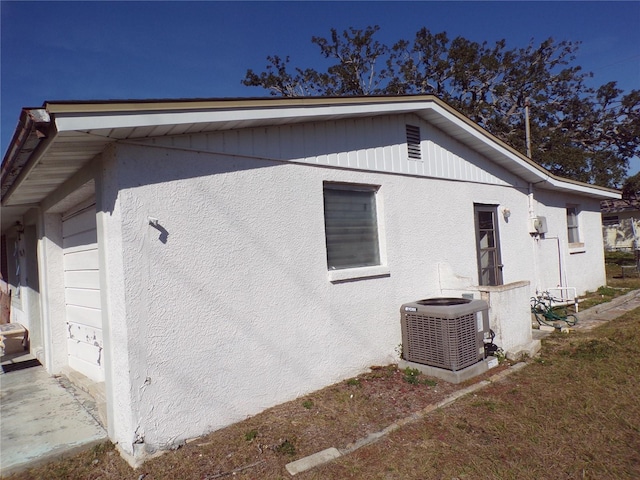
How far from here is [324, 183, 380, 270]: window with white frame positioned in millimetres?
5324

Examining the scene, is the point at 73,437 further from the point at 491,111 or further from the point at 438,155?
the point at 491,111

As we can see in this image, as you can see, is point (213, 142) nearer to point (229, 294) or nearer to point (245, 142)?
point (245, 142)

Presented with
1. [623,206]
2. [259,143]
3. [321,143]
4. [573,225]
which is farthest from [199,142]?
[623,206]

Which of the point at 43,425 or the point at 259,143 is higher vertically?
the point at 259,143

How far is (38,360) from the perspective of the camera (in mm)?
7156

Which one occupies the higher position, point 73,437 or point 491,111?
point 491,111

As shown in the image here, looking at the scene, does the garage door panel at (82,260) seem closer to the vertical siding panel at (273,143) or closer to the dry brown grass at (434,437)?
the dry brown grass at (434,437)

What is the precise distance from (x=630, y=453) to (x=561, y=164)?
74.5 ft

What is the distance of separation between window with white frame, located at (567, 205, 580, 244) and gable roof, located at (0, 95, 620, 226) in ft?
26.2

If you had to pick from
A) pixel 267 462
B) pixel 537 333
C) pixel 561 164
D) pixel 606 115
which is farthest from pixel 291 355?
pixel 606 115

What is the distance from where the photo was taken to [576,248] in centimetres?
1137

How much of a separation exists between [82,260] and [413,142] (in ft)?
16.5

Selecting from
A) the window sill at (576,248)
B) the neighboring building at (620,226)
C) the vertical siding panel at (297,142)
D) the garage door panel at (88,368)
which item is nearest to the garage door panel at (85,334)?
the garage door panel at (88,368)

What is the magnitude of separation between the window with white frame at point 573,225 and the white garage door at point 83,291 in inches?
463
